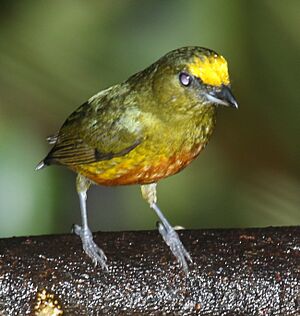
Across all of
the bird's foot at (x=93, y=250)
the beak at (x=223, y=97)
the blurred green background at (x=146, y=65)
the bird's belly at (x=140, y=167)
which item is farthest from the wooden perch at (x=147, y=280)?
the blurred green background at (x=146, y=65)

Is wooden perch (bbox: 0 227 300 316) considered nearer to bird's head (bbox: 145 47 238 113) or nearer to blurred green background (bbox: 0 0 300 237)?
bird's head (bbox: 145 47 238 113)

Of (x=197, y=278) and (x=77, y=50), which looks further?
(x=77, y=50)

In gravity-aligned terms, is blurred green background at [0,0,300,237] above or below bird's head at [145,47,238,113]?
below

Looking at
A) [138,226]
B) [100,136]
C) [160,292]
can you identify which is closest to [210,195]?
[138,226]

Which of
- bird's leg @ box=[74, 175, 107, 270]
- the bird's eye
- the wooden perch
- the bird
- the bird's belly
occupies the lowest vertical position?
the wooden perch

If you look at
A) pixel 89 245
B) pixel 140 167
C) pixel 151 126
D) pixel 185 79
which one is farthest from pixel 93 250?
pixel 185 79

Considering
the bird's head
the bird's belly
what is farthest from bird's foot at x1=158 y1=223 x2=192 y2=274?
the bird's head

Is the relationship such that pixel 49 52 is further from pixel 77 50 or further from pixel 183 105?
pixel 183 105

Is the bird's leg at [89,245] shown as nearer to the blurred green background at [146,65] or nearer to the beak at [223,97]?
the beak at [223,97]
